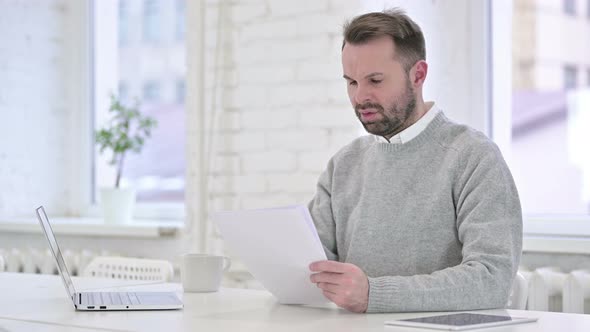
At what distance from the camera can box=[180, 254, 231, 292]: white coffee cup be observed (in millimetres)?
2180

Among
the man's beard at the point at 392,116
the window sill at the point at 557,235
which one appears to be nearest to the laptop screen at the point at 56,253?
the man's beard at the point at 392,116

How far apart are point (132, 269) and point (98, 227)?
3.73ft

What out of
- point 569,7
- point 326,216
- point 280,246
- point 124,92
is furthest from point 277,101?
point 280,246

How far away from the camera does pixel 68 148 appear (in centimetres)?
439

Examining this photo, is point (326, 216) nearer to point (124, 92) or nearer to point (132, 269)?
point (132, 269)

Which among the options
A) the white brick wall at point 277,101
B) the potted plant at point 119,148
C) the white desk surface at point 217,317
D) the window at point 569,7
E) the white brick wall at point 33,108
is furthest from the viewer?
the white brick wall at point 33,108

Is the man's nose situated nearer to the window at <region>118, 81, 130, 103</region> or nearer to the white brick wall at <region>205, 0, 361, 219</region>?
the white brick wall at <region>205, 0, 361, 219</region>

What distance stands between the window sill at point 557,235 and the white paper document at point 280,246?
1124 millimetres

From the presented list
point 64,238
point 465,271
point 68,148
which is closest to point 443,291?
point 465,271

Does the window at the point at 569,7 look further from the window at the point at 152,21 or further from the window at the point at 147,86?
the window at the point at 152,21

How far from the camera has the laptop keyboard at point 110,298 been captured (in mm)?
1875

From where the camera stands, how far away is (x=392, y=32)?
7.16 feet

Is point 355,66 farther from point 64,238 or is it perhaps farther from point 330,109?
point 64,238

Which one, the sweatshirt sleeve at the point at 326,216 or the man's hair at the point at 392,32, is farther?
the sweatshirt sleeve at the point at 326,216
